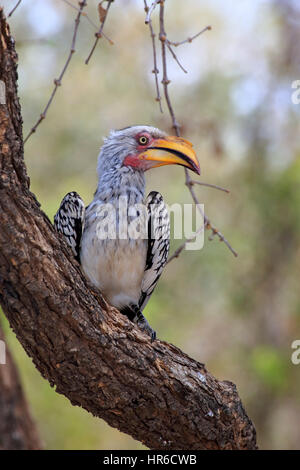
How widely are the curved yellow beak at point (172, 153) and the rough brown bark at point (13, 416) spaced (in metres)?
2.14

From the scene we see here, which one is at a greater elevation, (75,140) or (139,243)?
(75,140)

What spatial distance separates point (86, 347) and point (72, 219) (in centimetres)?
109

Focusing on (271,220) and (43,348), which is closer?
(43,348)

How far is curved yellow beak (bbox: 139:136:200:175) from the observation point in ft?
12.2

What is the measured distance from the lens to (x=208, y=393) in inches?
138

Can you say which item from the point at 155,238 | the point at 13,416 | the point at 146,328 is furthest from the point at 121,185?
the point at 13,416

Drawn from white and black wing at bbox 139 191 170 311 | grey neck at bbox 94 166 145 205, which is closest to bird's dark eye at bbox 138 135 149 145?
grey neck at bbox 94 166 145 205

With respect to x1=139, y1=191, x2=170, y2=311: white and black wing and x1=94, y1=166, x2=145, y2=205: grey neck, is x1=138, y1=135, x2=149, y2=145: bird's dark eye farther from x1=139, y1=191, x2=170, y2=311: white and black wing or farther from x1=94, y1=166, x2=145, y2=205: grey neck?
x1=139, y1=191, x2=170, y2=311: white and black wing

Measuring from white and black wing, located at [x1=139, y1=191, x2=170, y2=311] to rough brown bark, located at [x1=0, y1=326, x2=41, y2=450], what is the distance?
1.65 meters

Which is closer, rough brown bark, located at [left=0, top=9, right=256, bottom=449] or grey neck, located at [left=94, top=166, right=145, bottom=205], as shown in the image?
rough brown bark, located at [left=0, top=9, right=256, bottom=449]

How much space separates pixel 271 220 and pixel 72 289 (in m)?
5.18

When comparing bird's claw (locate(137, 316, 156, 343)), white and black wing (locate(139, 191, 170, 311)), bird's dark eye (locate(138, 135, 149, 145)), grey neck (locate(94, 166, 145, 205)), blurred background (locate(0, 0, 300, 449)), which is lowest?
bird's claw (locate(137, 316, 156, 343))
